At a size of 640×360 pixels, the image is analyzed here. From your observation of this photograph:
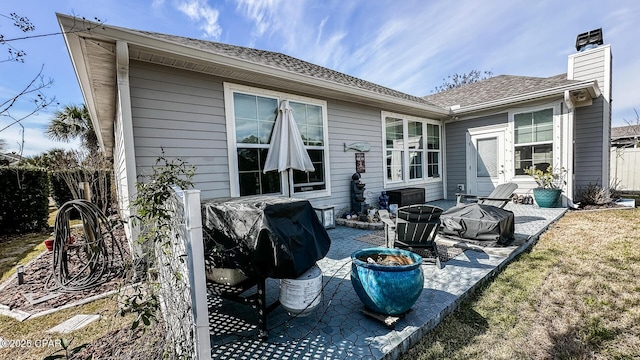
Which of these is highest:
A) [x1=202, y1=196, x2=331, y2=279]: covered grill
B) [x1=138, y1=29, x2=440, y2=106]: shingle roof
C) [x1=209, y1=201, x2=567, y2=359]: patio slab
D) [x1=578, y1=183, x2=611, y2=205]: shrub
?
[x1=138, y1=29, x2=440, y2=106]: shingle roof

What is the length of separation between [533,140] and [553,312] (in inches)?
269

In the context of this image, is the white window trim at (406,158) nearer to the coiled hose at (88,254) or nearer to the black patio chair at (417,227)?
the black patio chair at (417,227)

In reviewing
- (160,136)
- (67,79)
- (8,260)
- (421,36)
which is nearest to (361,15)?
(421,36)

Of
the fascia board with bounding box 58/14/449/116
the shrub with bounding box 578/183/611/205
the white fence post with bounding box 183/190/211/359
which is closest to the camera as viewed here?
the white fence post with bounding box 183/190/211/359

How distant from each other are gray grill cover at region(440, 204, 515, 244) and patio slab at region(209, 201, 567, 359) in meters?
0.49

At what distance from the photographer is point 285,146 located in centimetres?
502

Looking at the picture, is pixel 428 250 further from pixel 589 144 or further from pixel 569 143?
pixel 589 144

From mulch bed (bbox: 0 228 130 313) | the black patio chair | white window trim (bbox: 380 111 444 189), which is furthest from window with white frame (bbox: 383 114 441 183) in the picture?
mulch bed (bbox: 0 228 130 313)

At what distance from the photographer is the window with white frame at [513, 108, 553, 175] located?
7289mm

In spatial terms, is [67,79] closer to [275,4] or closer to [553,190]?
[275,4]

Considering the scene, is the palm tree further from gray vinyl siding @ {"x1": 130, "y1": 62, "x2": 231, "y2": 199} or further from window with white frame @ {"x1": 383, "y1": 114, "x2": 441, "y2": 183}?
window with white frame @ {"x1": 383, "y1": 114, "x2": 441, "y2": 183}

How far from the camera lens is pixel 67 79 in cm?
454

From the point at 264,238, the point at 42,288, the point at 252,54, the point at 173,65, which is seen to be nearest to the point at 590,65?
the point at 252,54

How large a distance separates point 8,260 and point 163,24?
5.17m
